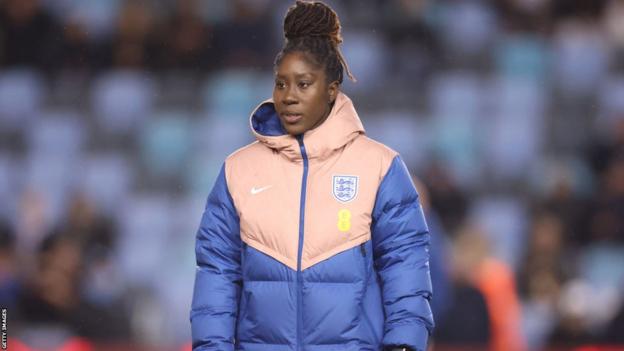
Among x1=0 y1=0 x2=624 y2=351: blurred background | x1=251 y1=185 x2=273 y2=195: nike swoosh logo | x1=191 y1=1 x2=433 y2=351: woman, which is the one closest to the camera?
x1=191 y1=1 x2=433 y2=351: woman

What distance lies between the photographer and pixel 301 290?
12.0 feet

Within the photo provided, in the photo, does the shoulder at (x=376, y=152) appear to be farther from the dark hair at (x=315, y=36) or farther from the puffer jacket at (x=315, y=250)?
the dark hair at (x=315, y=36)

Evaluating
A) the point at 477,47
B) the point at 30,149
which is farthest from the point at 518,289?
the point at 30,149

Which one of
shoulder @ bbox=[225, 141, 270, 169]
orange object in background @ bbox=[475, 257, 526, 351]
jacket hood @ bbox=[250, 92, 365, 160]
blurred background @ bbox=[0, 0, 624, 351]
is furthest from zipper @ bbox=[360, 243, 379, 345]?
blurred background @ bbox=[0, 0, 624, 351]

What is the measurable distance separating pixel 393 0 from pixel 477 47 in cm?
65

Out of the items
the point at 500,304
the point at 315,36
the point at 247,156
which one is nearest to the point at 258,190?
the point at 247,156

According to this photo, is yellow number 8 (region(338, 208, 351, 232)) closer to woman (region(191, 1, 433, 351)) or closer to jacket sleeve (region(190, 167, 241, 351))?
woman (region(191, 1, 433, 351))

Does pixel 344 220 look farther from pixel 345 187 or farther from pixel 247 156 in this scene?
pixel 247 156

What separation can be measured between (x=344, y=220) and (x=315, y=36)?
0.50m

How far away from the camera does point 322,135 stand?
3.75 m

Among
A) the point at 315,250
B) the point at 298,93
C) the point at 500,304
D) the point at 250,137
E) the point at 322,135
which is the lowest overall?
the point at 500,304

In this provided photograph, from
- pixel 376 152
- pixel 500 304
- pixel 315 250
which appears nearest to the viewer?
pixel 315 250

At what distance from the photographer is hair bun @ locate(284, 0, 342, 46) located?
381 centimetres

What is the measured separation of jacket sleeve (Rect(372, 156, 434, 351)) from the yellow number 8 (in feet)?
0.25
